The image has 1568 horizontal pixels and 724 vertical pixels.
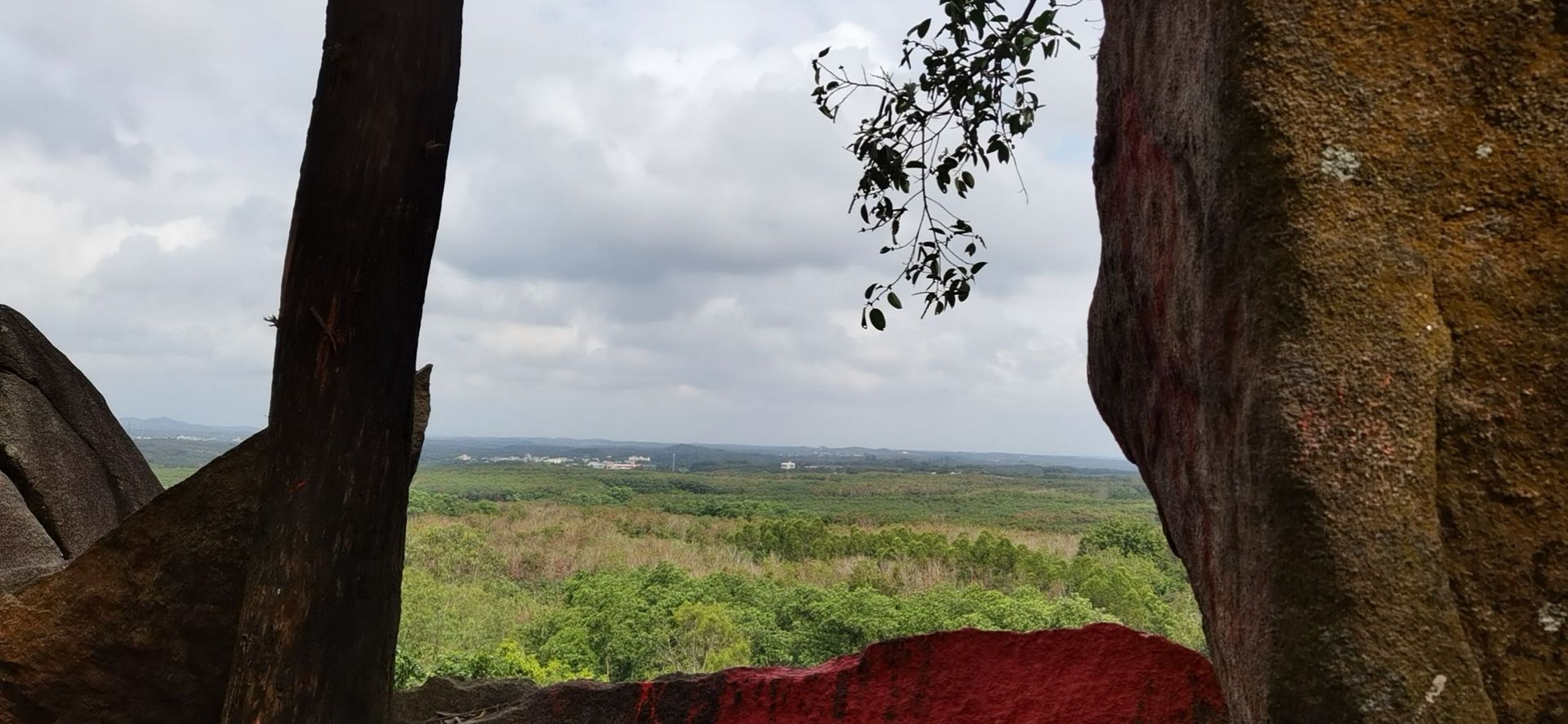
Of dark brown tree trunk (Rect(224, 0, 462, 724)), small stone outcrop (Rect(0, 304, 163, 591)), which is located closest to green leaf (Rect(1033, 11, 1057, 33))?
dark brown tree trunk (Rect(224, 0, 462, 724))

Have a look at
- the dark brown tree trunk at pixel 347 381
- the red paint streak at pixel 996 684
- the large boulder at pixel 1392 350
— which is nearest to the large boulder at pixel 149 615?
the dark brown tree trunk at pixel 347 381

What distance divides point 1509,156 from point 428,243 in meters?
3.24

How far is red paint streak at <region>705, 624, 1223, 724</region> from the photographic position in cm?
351

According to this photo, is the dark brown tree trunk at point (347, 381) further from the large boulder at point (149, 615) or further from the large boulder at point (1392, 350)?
the large boulder at point (1392, 350)

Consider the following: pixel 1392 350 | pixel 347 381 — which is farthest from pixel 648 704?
pixel 1392 350

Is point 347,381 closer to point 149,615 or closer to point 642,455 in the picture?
point 149,615

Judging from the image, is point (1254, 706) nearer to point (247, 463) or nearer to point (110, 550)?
point (247, 463)

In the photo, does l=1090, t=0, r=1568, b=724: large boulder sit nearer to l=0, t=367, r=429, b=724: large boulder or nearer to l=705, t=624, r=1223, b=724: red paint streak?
l=705, t=624, r=1223, b=724: red paint streak

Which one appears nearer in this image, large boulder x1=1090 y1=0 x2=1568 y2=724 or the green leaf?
large boulder x1=1090 y1=0 x2=1568 y2=724

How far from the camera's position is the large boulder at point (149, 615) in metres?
4.02

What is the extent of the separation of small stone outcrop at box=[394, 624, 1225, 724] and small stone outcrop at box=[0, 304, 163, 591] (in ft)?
9.95

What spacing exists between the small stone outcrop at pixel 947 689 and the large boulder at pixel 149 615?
3.54 feet

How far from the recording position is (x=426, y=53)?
3.96 meters

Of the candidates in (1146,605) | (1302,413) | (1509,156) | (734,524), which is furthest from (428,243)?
(734,524)
